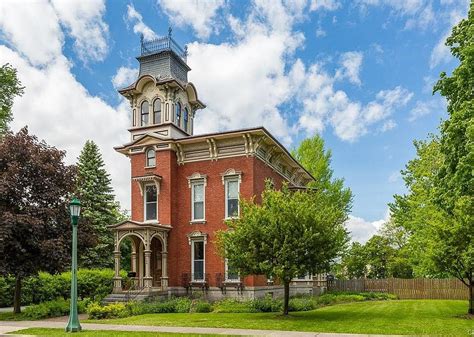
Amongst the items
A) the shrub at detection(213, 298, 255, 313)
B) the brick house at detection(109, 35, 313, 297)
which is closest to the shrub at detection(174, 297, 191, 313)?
the shrub at detection(213, 298, 255, 313)

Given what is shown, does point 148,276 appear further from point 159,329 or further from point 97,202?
point 97,202

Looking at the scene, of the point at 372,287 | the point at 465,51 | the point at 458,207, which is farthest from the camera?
the point at 372,287

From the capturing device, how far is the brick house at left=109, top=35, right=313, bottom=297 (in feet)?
86.4

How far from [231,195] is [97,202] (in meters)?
17.9

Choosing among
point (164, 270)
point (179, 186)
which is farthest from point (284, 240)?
point (179, 186)

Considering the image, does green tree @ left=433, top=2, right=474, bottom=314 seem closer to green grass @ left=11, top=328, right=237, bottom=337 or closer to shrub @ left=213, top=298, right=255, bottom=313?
shrub @ left=213, top=298, right=255, bottom=313

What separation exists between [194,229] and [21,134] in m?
10.6

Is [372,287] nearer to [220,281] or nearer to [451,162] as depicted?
[220,281]

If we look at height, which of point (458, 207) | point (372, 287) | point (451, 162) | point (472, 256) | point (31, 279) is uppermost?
point (451, 162)

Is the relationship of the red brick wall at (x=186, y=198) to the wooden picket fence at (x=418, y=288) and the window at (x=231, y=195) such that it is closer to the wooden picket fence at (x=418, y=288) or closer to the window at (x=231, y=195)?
the window at (x=231, y=195)

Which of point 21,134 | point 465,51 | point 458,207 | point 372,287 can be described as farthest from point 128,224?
point 372,287

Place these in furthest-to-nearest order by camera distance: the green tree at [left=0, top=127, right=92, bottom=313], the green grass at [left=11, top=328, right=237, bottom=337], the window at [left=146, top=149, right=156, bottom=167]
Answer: the window at [left=146, top=149, right=156, bottom=167], the green tree at [left=0, top=127, right=92, bottom=313], the green grass at [left=11, top=328, right=237, bottom=337]

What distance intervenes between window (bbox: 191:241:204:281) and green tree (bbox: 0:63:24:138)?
17469 millimetres

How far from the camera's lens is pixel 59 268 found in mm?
21578
